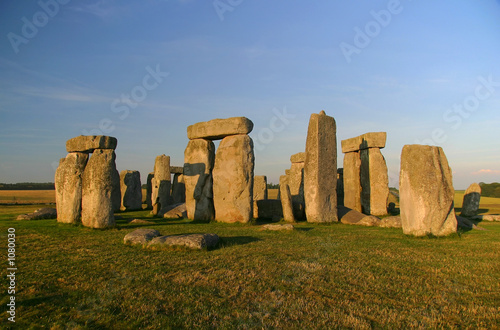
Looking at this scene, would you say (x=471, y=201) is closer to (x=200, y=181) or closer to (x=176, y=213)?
(x=200, y=181)

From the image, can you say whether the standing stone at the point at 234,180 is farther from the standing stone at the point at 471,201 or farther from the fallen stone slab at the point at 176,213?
the standing stone at the point at 471,201

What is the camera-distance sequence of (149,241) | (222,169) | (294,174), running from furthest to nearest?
(294,174)
(222,169)
(149,241)

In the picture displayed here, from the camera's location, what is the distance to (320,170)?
13.2 m

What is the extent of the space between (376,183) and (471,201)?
416 cm

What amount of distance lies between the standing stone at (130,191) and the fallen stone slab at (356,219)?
13269 millimetres

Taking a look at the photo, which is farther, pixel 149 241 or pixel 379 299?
pixel 149 241

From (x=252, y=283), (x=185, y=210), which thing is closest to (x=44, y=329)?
(x=252, y=283)

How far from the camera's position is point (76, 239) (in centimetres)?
872

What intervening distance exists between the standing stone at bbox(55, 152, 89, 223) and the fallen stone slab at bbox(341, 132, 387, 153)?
12.6m

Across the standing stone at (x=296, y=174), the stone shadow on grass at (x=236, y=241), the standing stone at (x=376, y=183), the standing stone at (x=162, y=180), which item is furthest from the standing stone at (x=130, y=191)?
the stone shadow on grass at (x=236, y=241)

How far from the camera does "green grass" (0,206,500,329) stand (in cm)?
370

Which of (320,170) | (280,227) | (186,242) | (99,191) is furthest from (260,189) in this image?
(186,242)

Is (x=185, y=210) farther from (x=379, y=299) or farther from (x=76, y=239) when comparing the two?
(x=379, y=299)

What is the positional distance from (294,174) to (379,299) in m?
18.0
